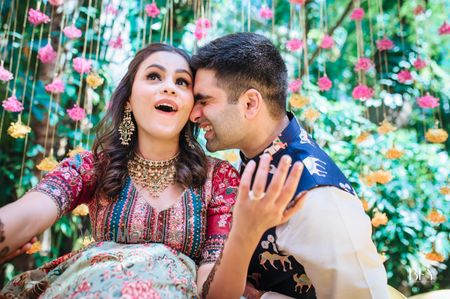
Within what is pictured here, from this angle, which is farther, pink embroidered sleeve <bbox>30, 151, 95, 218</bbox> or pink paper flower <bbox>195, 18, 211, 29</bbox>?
pink paper flower <bbox>195, 18, 211, 29</bbox>

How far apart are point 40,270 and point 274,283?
2.53 feet

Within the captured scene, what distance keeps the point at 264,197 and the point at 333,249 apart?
1.64 ft

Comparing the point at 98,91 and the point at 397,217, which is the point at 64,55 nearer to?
the point at 98,91

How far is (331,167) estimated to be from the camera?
1563 millimetres

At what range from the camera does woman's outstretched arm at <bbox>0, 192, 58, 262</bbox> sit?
3.80 feet

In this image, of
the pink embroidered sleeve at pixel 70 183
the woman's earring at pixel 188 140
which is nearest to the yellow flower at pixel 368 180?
the woman's earring at pixel 188 140

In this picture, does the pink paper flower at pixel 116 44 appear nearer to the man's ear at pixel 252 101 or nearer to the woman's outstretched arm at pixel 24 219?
the man's ear at pixel 252 101

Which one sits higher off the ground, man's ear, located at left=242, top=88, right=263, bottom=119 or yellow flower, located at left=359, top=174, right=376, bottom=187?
man's ear, located at left=242, top=88, right=263, bottom=119

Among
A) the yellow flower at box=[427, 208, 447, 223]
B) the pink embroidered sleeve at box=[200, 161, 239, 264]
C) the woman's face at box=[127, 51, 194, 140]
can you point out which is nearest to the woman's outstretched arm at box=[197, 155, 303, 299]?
the pink embroidered sleeve at box=[200, 161, 239, 264]

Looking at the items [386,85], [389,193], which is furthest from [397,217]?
[386,85]

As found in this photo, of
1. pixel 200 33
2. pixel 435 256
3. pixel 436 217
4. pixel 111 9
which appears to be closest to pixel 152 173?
pixel 200 33

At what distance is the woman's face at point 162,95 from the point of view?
1572 mm

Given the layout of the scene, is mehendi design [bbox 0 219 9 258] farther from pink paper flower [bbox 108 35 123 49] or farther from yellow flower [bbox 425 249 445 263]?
yellow flower [bbox 425 249 445 263]

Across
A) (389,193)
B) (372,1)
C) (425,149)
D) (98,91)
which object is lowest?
(389,193)
